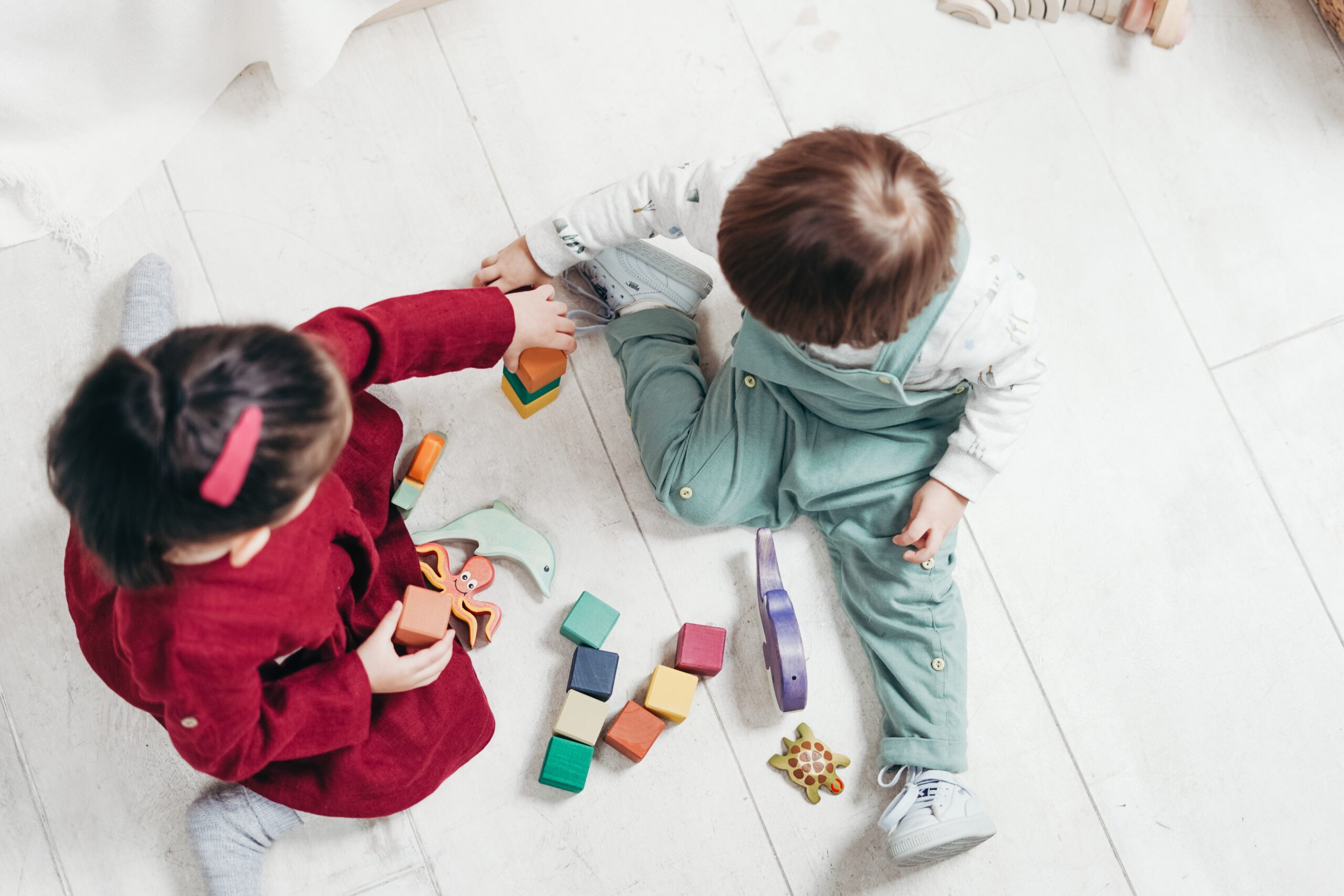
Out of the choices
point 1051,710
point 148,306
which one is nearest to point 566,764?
point 1051,710

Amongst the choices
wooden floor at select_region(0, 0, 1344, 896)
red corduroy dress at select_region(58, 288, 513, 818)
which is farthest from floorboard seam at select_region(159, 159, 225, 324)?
red corduroy dress at select_region(58, 288, 513, 818)

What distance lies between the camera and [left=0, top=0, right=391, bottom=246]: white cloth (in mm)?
920

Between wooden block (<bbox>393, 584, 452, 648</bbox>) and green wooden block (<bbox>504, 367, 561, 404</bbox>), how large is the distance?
0.72ft

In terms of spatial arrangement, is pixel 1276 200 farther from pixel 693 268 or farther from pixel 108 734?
pixel 108 734

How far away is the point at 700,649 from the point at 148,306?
0.65m

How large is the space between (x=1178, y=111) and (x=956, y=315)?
55 centimetres

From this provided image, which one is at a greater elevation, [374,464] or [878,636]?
[374,464]

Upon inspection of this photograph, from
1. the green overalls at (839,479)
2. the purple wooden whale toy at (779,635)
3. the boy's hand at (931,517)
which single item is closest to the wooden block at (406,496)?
the green overalls at (839,479)

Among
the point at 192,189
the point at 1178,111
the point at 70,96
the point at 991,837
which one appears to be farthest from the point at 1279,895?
the point at 70,96

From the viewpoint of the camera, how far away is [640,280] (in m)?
1.00

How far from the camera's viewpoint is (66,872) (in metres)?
0.94

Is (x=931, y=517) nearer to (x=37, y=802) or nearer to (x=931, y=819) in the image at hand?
(x=931, y=819)

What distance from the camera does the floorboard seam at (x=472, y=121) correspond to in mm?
1051

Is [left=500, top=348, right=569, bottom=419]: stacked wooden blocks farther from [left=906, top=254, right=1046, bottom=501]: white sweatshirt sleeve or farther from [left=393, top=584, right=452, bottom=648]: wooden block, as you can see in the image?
[left=906, top=254, right=1046, bottom=501]: white sweatshirt sleeve
